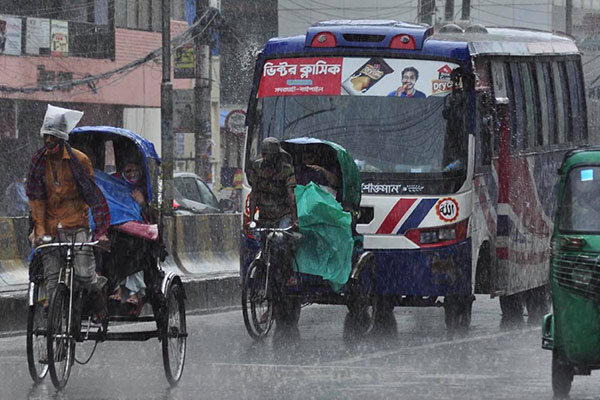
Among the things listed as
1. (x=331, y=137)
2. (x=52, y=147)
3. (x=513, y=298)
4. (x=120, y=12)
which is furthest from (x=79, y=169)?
(x=120, y=12)

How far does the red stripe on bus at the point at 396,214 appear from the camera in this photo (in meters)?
15.0

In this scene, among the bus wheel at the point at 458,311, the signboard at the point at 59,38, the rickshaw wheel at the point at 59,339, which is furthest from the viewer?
the signboard at the point at 59,38

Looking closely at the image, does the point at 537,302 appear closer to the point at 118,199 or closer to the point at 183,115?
the point at 118,199

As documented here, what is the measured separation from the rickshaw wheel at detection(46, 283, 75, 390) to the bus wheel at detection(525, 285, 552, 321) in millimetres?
8593

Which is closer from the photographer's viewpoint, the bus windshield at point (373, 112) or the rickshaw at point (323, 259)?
the rickshaw at point (323, 259)

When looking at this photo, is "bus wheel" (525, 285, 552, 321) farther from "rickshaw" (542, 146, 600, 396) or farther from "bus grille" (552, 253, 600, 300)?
"bus grille" (552, 253, 600, 300)

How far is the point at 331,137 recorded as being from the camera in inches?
604

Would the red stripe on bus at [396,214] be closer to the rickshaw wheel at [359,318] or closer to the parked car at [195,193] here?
the rickshaw wheel at [359,318]

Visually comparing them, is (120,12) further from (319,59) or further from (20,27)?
(319,59)

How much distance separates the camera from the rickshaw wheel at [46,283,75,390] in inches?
384

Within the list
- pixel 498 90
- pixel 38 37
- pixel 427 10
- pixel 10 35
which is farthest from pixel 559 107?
pixel 38 37

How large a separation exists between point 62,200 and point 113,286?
2.71 ft

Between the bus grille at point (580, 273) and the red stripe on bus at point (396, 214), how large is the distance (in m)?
5.33

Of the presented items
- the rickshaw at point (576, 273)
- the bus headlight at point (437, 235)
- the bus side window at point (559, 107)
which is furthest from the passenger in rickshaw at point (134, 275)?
the bus side window at point (559, 107)
